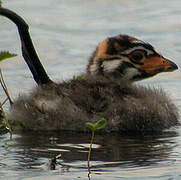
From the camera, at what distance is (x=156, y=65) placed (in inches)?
411

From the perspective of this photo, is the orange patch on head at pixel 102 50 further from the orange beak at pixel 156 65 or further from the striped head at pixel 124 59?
the orange beak at pixel 156 65

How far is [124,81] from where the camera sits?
937 cm

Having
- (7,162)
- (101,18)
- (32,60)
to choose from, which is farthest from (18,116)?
(101,18)

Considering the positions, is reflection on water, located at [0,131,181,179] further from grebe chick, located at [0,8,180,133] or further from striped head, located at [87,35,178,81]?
striped head, located at [87,35,178,81]

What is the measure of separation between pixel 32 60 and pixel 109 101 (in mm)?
1060

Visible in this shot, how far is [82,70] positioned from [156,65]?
272 cm

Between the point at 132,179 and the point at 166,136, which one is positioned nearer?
the point at 132,179

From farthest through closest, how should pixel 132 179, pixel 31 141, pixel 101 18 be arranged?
pixel 101 18, pixel 31 141, pixel 132 179

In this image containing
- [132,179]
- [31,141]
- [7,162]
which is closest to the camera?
[132,179]

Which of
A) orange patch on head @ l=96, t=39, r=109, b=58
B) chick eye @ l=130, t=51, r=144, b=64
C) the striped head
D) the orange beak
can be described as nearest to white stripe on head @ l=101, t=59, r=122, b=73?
the striped head

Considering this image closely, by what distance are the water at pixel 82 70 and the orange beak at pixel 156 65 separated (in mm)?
1067

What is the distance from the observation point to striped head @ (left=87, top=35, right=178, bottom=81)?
33.4 feet

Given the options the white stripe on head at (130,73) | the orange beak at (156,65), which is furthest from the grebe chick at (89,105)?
the orange beak at (156,65)

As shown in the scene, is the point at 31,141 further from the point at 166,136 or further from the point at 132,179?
the point at 132,179
